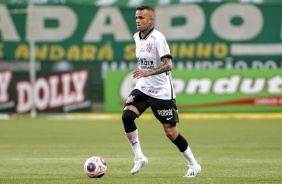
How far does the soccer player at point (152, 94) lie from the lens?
1219cm

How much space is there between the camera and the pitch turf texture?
1209 centimetres

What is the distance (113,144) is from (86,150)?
5.56 feet

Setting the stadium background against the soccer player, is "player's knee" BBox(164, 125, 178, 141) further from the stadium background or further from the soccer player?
the stadium background

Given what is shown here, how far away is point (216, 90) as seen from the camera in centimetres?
2927

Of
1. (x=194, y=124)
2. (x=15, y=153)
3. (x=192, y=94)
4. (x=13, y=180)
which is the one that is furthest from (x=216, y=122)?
(x=13, y=180)

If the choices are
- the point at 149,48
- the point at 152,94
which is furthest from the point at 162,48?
the point at 152,94

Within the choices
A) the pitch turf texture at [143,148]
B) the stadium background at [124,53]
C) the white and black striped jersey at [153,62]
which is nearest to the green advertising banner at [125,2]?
the stadium background at [124,53]

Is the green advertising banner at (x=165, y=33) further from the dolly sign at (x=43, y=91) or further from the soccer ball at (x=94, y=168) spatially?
the soccer ball at (x=94, y=168)

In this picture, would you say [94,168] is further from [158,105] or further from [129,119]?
[158,105]

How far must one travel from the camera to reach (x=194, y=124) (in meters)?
25.4

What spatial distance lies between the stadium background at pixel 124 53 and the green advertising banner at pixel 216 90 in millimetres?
34

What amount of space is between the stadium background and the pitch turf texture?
1725 millimetres

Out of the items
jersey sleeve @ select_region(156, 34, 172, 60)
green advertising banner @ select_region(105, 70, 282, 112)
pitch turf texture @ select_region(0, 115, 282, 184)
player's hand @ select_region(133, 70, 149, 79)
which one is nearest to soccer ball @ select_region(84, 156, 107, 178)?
pitch turf texture @ select_region(0, 115, 282, 184)

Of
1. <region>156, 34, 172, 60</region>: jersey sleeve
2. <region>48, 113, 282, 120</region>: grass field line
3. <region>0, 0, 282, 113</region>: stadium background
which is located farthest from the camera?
<region>0, 0, 282, 113</region>: stadium background
